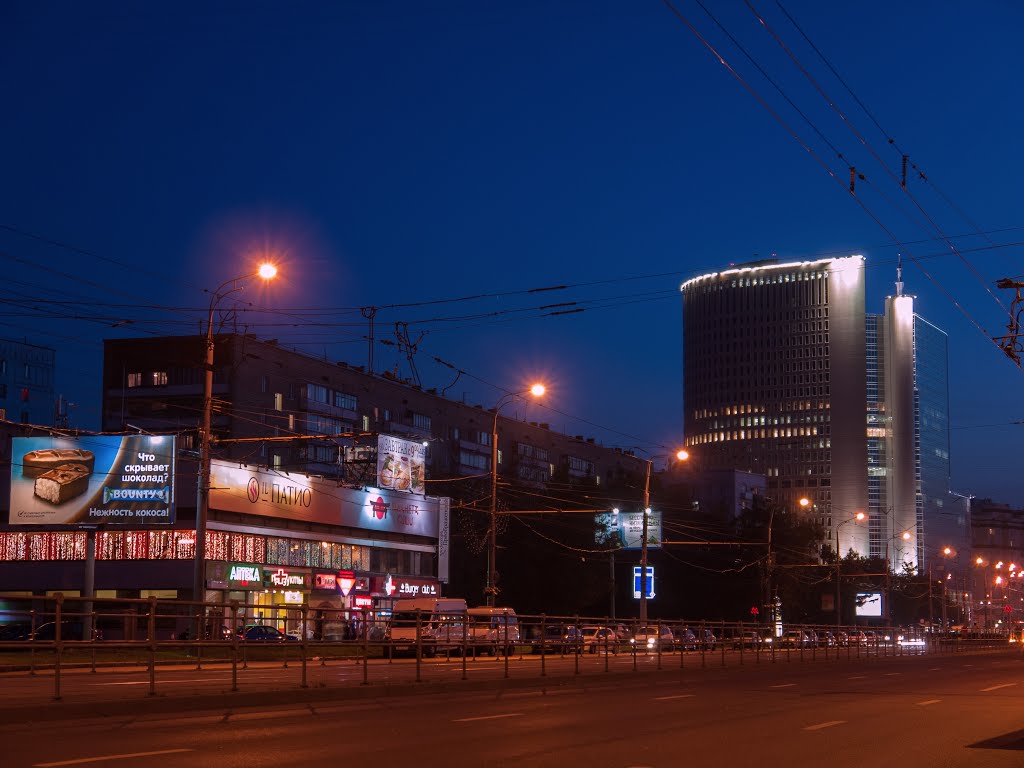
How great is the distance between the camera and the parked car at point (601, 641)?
35.2 meters

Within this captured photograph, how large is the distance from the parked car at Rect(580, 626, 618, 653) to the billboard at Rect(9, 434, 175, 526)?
24.4 metres

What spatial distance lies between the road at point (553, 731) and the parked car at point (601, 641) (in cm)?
849

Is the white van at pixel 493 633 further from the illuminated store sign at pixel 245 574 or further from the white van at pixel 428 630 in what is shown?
the illuminated store sign at pixel 245 574

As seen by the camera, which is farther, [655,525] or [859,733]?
[655,525]

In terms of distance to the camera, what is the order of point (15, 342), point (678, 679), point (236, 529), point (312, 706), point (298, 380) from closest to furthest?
point (312, 706)
point (678, 679)
point (236, 529)
point (298, 380)
point (15, 342)

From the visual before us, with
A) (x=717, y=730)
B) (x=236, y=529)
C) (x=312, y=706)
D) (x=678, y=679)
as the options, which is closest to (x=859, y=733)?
(x=717, y=730)

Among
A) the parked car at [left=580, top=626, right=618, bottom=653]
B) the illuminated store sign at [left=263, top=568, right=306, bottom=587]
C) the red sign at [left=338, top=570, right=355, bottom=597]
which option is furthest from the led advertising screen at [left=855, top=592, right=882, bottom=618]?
the parked car at [left=580, top=626, right=618, bottom=653]

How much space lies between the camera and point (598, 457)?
479 ft

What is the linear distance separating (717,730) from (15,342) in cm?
12498

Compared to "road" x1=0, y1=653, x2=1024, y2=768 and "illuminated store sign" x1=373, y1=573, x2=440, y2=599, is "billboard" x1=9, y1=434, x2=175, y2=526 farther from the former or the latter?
"road" x1=0, y1=653, x2=1024, y2=768

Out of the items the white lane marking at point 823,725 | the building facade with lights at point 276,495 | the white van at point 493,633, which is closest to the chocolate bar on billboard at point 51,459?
the building facade with lights at point 276,495

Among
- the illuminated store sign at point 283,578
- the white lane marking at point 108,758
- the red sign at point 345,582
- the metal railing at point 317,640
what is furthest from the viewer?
the red sign at point 345,582

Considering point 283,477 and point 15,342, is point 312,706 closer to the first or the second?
point 283,477

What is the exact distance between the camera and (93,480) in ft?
184
